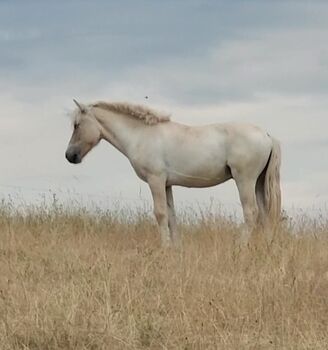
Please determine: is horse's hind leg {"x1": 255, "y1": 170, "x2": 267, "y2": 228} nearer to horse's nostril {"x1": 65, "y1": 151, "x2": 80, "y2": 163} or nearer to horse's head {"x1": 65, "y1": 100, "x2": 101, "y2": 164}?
horse's head {"x1": 65, "y1": 100, "x2": 101, "y2": 164}

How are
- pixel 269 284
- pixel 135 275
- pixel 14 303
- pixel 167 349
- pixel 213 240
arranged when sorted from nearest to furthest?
pixel 167 349 → pixel 14 303 → pixel 269 284 → pixel 135 275 → pixel 213 240

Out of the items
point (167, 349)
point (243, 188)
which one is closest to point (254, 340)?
point (167, 349)

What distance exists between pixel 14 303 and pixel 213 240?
4133mm

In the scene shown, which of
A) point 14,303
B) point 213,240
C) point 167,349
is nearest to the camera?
point 167,349

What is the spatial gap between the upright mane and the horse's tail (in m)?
1.49

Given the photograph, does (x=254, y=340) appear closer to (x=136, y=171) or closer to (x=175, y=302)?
(x=175, y=302)

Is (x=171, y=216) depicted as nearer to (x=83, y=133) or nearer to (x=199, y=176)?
(x=199, y=176)

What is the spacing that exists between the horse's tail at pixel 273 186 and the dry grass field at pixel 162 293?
1.52ft

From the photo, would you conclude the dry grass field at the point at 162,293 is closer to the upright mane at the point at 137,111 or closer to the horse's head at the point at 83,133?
the horse's head at the point at 83,133

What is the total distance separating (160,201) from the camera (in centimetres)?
1041

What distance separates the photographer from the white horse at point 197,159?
1035cm

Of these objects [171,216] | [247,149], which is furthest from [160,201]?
[247,149]

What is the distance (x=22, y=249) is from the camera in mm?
9141

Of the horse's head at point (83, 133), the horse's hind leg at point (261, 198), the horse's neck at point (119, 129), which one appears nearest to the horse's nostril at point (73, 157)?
the horse's head at point (83, 133)
